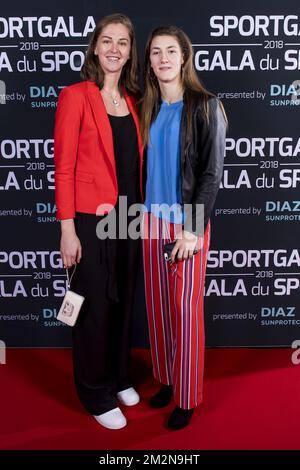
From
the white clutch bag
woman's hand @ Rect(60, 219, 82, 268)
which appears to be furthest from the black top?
the white clutch bag

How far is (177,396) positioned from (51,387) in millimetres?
709

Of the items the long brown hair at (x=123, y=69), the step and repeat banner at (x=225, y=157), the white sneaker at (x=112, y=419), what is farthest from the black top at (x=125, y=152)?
the white sneaker at (x=112, y=419)

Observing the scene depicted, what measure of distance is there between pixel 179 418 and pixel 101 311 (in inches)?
22.5

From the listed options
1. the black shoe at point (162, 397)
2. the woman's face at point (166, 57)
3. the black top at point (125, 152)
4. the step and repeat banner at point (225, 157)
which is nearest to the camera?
the woman's face at point (166, 57)

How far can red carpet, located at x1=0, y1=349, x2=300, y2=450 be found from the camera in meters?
2.25

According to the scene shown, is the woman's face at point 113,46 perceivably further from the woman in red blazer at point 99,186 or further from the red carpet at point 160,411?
the red carpet at point 160,411

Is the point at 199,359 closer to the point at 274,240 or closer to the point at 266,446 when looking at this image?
the point at 266,446

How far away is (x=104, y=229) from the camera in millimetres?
2234

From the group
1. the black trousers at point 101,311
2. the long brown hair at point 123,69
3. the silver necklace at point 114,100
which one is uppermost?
the long brown hair at point 123,69

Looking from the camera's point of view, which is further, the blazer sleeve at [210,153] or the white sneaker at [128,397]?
the white sneaker at [128,397]

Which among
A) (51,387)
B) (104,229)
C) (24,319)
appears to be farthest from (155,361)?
(24,319)

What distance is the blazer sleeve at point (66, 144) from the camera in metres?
2.09

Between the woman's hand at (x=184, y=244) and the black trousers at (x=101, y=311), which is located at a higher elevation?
the woman's hand at (x=184, y=244)

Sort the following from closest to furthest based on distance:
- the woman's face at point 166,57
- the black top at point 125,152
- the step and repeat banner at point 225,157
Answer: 1. the woman's face at point 166,57
2. the black top at point 125,152
3. the step and repeat banner at point 225,157
